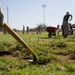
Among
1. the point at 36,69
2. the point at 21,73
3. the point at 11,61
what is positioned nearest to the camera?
the point at 21,73

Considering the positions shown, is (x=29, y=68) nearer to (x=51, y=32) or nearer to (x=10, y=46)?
(x=10, y=46)

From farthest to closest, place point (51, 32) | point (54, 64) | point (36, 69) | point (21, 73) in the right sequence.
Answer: point (51, 32)
point (54, 64)
point (36, 69)
point (21, 73)

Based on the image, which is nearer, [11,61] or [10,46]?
[11,61]

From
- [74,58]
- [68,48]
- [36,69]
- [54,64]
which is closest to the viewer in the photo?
[36,69]

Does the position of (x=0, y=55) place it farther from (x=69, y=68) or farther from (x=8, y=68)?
(x=69, y=68)

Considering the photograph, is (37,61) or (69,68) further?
(37,61)

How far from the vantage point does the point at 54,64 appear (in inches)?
298

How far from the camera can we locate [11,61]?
26.4 feet

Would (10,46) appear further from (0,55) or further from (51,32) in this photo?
(51,32)

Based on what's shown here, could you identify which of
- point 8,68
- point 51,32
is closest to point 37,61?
point 8,68

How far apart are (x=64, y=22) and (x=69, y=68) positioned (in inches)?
505

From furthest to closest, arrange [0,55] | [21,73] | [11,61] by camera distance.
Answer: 1. [0,55]
2. [11,61]
3. [21,73]

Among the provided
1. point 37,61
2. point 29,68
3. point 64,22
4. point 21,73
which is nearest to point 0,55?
point 37,61

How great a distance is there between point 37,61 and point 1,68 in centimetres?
115
